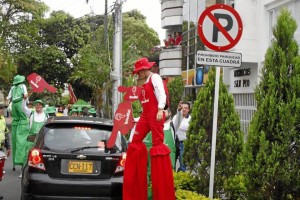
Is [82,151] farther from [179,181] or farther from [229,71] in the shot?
[229,71]

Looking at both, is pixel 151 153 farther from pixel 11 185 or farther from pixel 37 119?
pixel 37 119

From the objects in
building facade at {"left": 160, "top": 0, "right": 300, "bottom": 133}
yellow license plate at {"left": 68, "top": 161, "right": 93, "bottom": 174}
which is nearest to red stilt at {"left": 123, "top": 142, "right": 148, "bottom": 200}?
yellow license plate at {"left": 68, "top": 161, "right": 93, "bottom": 174}

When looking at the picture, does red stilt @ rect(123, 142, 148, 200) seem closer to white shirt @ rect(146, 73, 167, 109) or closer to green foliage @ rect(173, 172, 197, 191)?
white shirt @ rect(146, 73, 167, 109)

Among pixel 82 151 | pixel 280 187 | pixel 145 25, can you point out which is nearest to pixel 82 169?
pixel 82 151

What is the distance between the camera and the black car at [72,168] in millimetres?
6117

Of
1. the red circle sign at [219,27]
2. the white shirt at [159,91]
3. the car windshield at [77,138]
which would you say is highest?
the red circle sign at [219,27]

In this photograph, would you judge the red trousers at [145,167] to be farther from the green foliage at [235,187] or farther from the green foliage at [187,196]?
the green foliage at [235,187]

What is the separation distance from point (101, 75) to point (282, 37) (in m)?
17.3

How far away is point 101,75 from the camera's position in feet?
72.4

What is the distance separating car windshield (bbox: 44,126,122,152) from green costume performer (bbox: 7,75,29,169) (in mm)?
4772

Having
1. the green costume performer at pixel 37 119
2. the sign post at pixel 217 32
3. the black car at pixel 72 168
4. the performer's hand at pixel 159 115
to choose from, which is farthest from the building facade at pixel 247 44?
the performer's hand at pixel 159 115

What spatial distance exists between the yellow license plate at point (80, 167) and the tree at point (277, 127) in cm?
209

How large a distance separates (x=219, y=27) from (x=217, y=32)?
0.21 ft

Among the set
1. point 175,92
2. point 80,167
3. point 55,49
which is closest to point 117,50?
point 175,92
